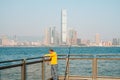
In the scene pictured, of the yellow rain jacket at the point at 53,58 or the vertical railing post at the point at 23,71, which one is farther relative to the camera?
the yellow rain jacket at the point at 53,58

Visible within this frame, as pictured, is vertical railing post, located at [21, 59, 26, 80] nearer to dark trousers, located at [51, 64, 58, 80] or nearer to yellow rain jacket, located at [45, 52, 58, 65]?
yellow rain jacket, located at [45, 52, 58, 65]

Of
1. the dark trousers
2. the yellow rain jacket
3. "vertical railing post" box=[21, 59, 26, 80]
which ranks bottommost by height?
the dark trousers

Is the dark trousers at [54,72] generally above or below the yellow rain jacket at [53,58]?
below

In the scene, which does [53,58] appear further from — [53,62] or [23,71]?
[23,71]

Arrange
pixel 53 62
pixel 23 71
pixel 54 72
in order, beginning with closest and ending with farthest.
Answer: pixel 23 71 → pixel 53 62 → pixel 54 72

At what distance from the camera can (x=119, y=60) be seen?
15.8 m

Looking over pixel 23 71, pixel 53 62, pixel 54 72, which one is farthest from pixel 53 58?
pixel 23 71

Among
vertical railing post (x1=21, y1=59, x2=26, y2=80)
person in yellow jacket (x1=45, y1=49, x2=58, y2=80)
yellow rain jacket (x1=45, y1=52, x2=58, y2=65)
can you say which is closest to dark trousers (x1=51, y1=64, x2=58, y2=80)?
person in yellow jacket (x1=45, y1=49, x2=58, y2=80)

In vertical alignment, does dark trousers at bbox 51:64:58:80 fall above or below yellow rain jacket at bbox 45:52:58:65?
below

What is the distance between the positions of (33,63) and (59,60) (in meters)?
3.65

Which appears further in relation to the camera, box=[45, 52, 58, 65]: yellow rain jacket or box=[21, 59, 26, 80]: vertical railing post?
box=[45, 52, 58, 65]: yellow rain jacket

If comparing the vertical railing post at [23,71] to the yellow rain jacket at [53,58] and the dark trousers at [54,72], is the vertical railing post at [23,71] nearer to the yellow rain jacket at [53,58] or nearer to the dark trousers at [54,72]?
the yellow rain jacket at [53,58]

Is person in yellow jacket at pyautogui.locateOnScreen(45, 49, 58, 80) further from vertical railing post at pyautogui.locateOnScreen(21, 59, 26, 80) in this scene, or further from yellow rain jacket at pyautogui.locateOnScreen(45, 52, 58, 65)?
vertical railing post at pyautogui.locateOnScreen(21, 59, 26, 80)

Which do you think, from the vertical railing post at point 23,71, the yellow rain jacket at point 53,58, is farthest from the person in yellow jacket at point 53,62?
the vertical railing post at point 23,71
